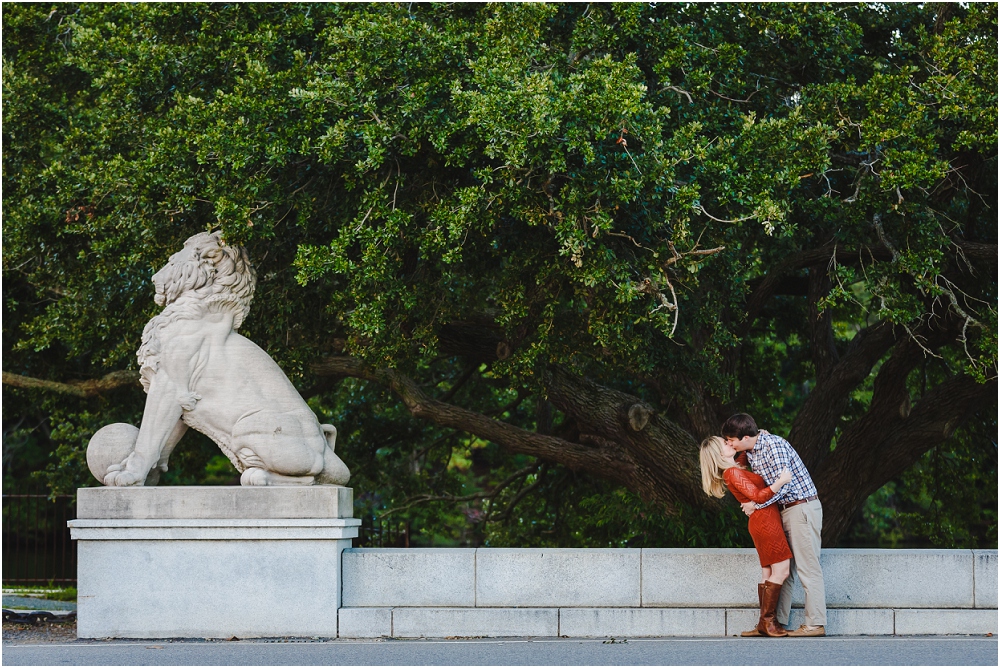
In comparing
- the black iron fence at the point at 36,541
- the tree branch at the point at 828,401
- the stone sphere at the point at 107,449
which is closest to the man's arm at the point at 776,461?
the stone sphere at the point at 107,449

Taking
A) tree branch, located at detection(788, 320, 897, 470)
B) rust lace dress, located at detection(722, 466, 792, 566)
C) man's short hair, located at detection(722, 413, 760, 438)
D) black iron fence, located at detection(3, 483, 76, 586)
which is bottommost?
black iron fence, located at detection(3, 483, 76, 586)

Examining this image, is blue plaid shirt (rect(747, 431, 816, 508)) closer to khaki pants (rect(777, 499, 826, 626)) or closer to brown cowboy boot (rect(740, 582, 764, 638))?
khaki pants (rect(777, 499, 826, 626))

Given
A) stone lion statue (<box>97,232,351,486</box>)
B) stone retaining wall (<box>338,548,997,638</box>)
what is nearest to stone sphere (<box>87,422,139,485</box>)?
stone lion statue (<box>97,232,351,486</box>)

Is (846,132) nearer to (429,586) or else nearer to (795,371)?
(429,586)

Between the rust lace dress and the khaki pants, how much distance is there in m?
0.07

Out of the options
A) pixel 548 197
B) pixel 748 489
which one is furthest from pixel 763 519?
pixel 548 197

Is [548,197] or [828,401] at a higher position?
[548,197]

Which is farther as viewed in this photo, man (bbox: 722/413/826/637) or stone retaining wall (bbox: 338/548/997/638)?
stone retaining wall (bbox: 338/548/997/638)

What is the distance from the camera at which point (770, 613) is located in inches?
312

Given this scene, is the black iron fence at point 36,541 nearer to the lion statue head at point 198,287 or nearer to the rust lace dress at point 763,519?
the lion statue head at point 198,287

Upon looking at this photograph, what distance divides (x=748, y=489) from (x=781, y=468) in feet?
0.89

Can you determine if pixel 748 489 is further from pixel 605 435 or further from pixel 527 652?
pixel 605 435

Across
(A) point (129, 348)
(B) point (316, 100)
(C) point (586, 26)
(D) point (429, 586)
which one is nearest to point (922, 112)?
(C) point (586, 26)

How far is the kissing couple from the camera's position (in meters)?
7.82
